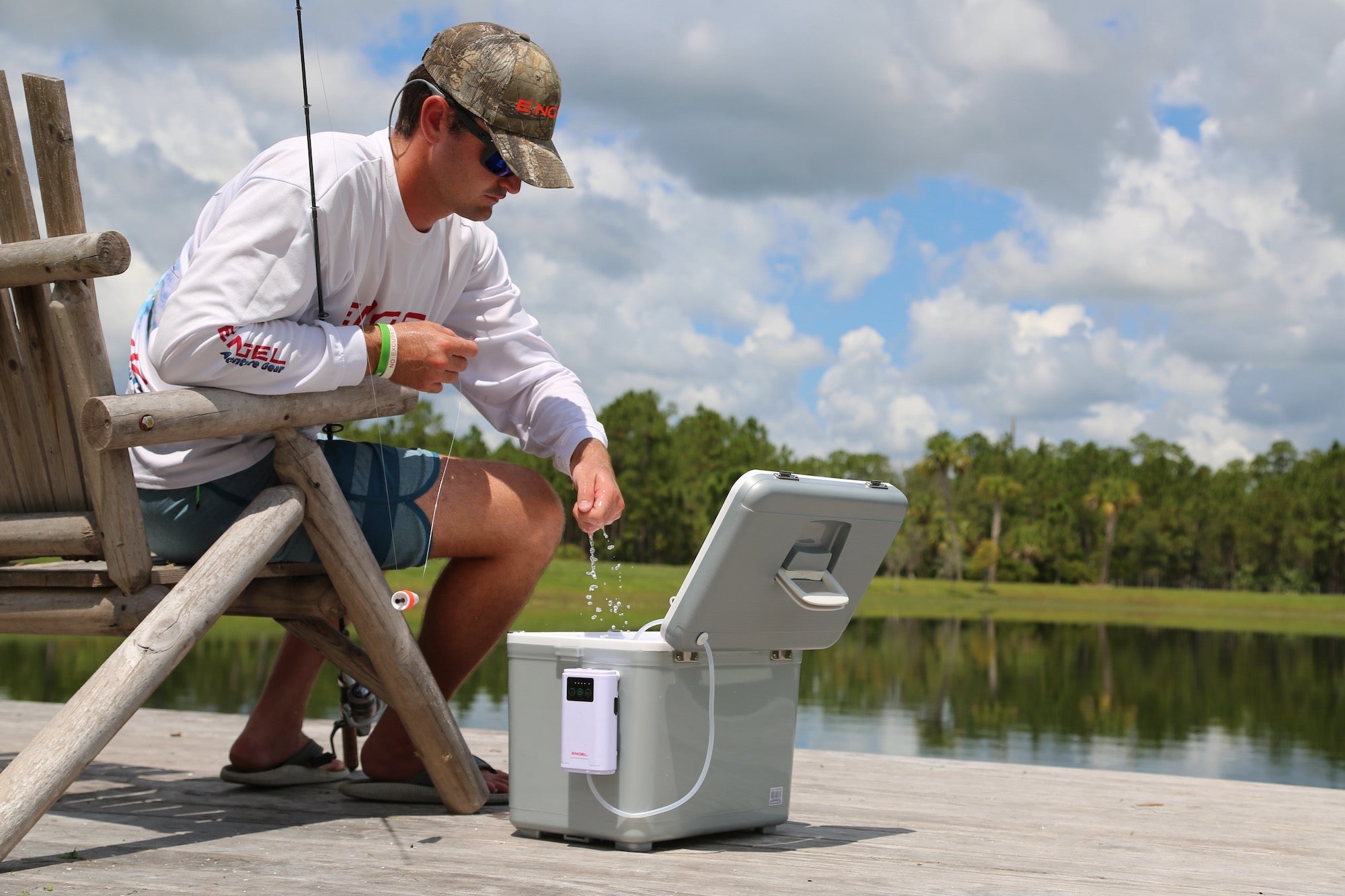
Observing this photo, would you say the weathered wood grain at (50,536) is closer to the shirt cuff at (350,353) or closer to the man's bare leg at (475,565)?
the shirt cuff at (350,353)

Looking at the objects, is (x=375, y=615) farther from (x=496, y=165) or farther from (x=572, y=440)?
(x=496, y=165)

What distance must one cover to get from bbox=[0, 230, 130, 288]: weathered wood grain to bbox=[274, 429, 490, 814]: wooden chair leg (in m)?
0.44

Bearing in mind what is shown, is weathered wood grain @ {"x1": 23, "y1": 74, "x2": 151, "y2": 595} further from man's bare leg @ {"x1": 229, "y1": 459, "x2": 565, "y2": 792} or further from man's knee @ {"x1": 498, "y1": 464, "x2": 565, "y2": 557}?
man's knee @ {"x1": 498, "y1": 464, "x2": 565, "y2": 557}

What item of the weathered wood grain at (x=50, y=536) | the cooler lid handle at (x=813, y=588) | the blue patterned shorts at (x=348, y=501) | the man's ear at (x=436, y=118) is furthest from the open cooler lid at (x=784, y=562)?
the weathered wood grain at (x=50, y=536)

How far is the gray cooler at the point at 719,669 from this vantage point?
233 cm

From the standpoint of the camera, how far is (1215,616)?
184 ft

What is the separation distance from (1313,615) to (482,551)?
207 feet

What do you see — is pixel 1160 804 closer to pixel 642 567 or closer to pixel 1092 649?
pixel 1092 649

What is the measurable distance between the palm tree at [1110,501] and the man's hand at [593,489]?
79896 millimetres

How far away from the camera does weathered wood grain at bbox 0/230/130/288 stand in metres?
2.13

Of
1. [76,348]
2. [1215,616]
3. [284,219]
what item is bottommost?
[1215,616]

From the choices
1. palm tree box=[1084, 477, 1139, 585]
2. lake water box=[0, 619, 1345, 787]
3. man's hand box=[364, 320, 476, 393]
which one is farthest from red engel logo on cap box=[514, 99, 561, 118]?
palm tree box=[1084, 477, 1139, 585]

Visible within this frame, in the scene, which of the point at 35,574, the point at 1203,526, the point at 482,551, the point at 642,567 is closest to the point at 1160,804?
the point at 482,551

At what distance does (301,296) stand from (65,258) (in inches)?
17.4
